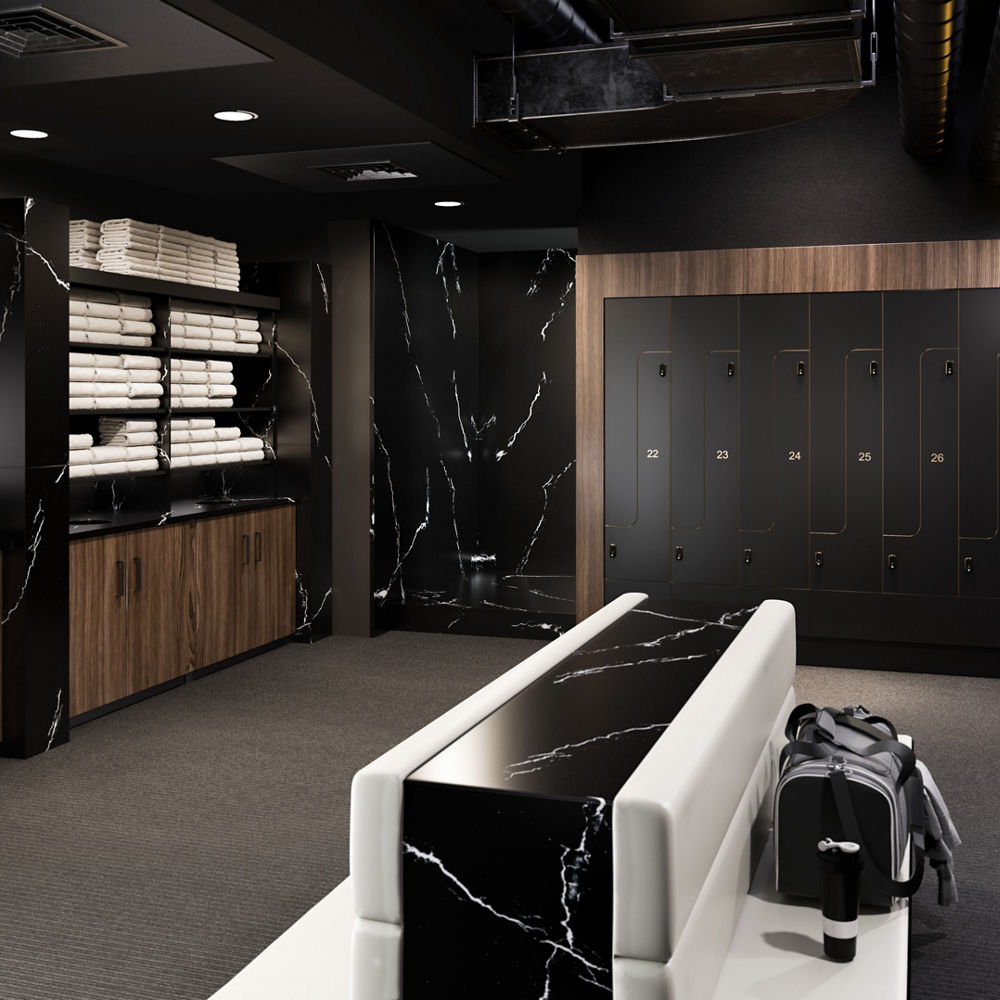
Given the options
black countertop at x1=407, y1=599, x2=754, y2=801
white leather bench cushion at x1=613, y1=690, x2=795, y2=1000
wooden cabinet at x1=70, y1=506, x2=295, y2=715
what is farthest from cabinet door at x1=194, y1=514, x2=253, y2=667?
white leather bench cushion at x1=613, y1=690, x2=795, y2=1000

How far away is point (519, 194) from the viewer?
686 cm

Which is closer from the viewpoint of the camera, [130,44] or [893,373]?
[130,44]

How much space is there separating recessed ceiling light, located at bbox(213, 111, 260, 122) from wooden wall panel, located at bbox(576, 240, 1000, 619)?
7.42ft

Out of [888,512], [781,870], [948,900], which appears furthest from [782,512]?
[781,870]

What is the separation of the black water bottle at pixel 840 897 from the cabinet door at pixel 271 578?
448 centimetres

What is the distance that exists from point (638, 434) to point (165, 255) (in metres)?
2.67

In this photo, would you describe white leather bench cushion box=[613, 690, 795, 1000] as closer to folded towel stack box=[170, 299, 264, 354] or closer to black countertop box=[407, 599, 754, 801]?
black countertop box=[407, 599, 754, 801]

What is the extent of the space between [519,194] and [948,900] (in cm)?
495

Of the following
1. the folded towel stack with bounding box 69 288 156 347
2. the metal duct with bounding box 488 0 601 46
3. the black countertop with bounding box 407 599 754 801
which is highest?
the metal duct with bounding box 488 0 601 46

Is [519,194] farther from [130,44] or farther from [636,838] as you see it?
[636,838]

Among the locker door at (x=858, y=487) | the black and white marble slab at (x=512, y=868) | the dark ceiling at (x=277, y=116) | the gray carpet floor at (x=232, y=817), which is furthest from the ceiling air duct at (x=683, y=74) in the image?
the gray carpet floor at (x=232, y=817)

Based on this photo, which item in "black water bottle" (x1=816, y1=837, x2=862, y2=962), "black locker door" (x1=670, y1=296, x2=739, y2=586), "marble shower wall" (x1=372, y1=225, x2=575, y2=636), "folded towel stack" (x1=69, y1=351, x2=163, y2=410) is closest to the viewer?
"black water bottle" (x1=816, y1=837, x2=862, y2=962)

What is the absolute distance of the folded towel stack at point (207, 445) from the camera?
5996 mm

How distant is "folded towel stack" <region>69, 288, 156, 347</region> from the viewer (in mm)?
5207
